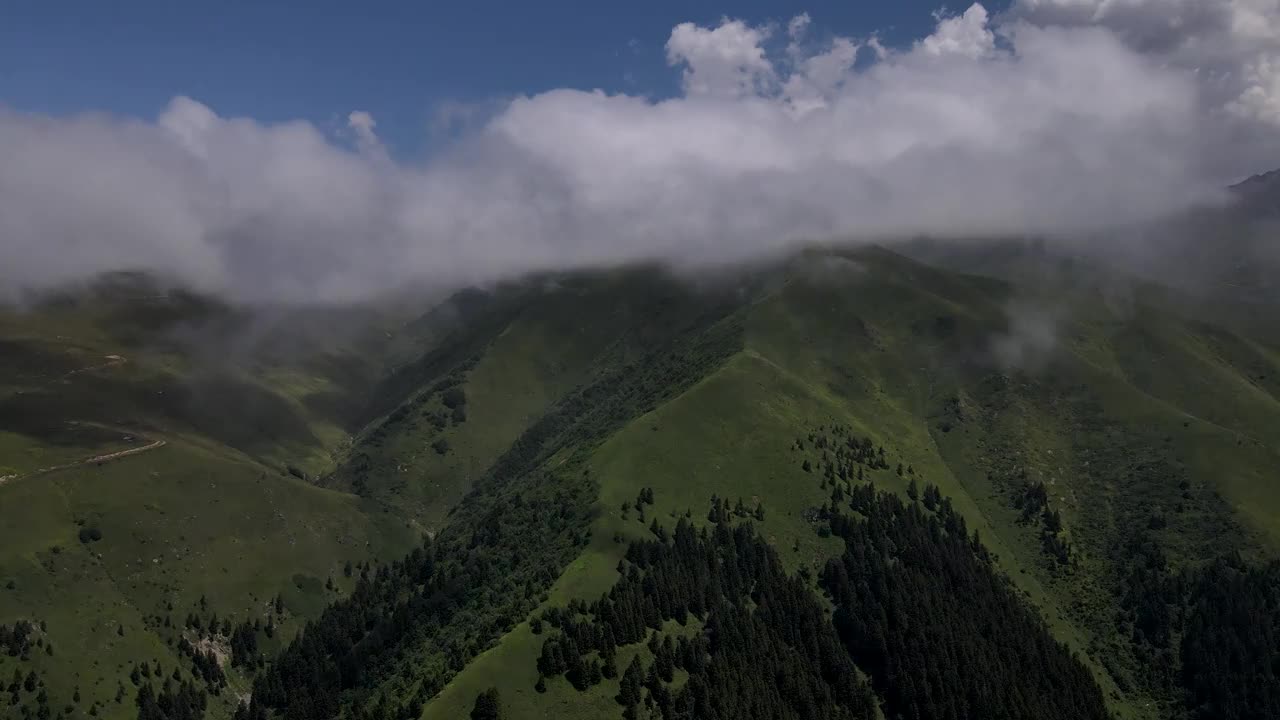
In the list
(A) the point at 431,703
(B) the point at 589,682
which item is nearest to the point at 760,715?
(B) the point at 589,682

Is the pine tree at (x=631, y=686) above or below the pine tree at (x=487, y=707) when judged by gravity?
above

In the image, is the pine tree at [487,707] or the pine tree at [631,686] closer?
the pine tree at [487,707]

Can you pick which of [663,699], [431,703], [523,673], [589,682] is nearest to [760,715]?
[663,699]

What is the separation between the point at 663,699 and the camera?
194750 mm

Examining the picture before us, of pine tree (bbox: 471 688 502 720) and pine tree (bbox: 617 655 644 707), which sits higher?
pine tree (bbox: 617 655 644 707)

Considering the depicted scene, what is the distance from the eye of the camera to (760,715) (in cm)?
19988

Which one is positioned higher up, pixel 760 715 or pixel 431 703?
pixel 760 715

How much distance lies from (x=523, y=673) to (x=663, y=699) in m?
29.6

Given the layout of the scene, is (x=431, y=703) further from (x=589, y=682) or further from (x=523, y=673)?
(x=589, y=682)

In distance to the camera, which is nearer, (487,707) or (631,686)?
(487,707)

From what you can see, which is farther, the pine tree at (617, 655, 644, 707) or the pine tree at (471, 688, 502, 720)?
the pine tree at (617, 655, 644, 707)

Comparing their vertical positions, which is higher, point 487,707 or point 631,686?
point 631,686

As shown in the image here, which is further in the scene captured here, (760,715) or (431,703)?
(760,715)

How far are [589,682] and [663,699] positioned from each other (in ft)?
52.2
